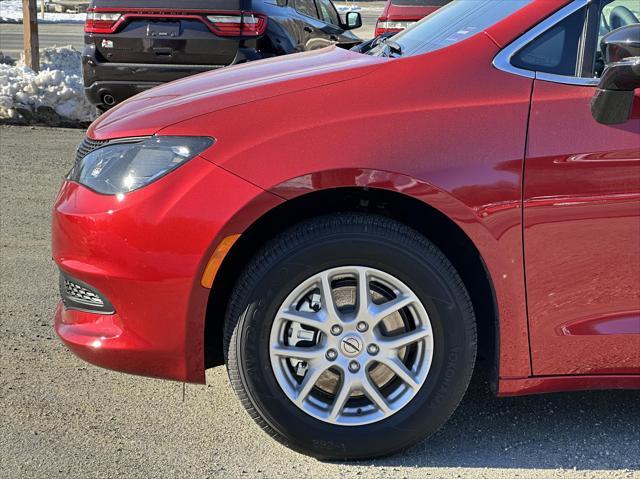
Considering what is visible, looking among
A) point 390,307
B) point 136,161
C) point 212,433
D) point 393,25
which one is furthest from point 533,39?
point 393,25

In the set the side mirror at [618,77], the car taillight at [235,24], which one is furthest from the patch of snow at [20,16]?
the side mirror at [618,77]

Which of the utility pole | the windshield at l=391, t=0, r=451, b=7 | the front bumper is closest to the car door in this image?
the front bumper

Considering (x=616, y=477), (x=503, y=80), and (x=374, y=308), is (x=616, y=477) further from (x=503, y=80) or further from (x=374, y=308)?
(x=503, y=80)

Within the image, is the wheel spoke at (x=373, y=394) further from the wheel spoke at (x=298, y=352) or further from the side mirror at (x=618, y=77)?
the side mirror at (x=618, y=77)

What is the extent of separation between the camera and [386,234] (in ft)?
9.76

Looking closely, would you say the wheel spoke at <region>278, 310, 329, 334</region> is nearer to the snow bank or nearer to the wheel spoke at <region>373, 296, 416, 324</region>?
the wheel spoke at <region>373, 296, 416, 324</region>

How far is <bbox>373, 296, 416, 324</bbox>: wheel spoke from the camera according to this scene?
3002 millimetres

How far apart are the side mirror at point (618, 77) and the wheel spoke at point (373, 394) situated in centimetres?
116

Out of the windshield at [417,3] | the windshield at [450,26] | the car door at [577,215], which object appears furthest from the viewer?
the windshield at [417,3]

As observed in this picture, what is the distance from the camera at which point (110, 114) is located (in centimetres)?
359

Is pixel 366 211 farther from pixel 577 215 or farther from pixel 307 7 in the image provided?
pixel 307 7

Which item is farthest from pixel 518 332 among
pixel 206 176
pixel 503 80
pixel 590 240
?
pixel 206 176

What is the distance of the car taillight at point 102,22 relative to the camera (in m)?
7.95

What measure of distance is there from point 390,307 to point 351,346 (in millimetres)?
191
